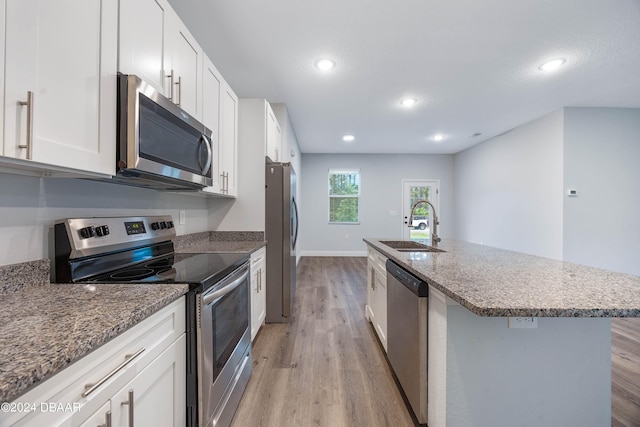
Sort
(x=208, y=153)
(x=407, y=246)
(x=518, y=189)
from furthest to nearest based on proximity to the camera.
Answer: (x=518, y=189)
(x=407, y=246)
(x=208, y=153)

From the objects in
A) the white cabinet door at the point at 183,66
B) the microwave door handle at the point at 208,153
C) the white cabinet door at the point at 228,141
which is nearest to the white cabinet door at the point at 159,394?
the microwave door handle at the point at 208,153

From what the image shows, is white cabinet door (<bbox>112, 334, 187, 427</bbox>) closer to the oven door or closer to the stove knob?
the oven door

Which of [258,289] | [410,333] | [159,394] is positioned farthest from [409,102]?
[159,394]

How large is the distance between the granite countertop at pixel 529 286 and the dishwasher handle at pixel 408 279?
50mm

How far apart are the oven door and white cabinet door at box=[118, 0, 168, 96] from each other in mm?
1037

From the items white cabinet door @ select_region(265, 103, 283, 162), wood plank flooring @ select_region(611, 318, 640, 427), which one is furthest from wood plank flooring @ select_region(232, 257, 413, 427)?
white cabinet door @ select_region(265, 103, 283, 162)

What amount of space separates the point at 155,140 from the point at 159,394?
1.04 meters

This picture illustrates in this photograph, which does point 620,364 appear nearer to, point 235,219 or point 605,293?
point 605,293

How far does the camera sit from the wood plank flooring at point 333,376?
1.54m

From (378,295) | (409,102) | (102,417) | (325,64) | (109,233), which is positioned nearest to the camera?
(102,417)

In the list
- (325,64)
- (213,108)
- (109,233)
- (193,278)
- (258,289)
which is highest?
(325,64)

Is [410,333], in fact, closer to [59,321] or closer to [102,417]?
[102,417]

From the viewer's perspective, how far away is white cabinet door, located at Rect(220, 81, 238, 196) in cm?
224

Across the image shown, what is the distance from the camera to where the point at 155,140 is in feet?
4.09
